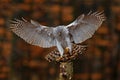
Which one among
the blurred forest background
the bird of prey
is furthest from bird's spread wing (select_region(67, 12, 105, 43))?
the blurred forest background

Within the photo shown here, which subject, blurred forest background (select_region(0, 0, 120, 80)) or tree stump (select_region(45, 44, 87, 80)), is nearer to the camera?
tree stump (select_region(45, 44, 87, 80))

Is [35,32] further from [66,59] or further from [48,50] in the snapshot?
[48,50]

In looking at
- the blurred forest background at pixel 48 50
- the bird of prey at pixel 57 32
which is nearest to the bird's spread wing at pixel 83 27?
the bird of prey at pixel 57 32

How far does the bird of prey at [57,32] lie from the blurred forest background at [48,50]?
2477 mm

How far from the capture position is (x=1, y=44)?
13.4ft

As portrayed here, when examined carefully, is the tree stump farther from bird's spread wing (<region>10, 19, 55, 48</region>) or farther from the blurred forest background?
the blurred forest background

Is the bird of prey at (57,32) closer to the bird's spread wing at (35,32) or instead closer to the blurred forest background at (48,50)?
the bird's spread wing at (35,32)

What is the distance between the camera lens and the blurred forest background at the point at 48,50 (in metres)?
3.99

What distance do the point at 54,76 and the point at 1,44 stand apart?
50 cm

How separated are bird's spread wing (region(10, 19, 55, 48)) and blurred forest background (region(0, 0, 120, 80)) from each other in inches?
98.7

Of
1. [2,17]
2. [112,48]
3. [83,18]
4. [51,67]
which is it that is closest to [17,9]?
[2,17]

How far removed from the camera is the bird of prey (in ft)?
4.55

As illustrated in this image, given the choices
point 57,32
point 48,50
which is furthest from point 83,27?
point 48,50

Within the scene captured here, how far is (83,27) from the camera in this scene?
1.45m
